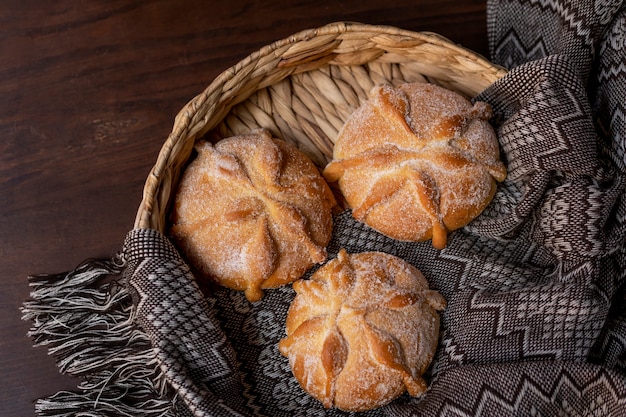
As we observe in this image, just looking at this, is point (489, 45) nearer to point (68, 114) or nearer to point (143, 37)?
point (143, 37)

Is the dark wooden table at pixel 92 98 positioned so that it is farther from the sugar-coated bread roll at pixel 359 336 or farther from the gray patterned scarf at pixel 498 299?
the sugar-coated bread roll at pixel 359 336

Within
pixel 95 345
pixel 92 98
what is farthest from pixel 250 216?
pixel 92 98

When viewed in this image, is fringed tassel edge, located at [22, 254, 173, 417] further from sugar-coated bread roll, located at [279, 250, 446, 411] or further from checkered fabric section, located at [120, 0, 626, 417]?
sugar-coated bread roll, located at [279, 250, 446, 411]

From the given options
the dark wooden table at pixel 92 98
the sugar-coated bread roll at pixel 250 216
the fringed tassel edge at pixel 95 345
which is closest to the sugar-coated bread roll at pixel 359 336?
the sugar-coated bread roll at pixel 250 216

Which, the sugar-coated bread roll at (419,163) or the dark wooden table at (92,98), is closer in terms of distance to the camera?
the sugar-coated bread roll at (419,163)

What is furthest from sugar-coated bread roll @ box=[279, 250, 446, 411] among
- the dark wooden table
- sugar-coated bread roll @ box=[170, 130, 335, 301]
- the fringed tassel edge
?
the dark wooden table

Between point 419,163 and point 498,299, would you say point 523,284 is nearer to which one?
point 498,299

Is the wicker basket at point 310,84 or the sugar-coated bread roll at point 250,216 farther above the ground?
the wicker basket at point 310,84
